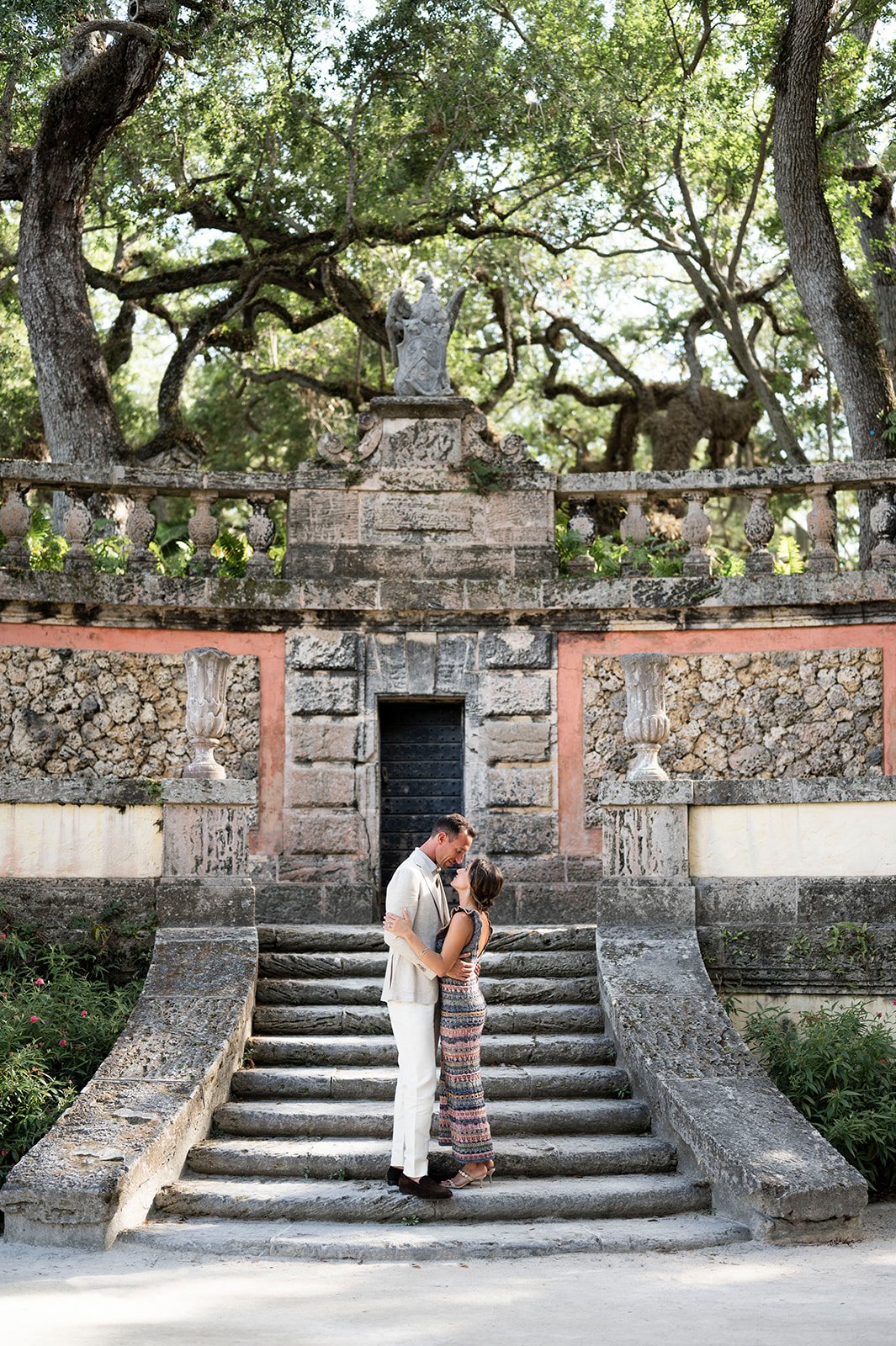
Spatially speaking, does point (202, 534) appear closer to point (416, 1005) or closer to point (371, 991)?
point (371, 991)

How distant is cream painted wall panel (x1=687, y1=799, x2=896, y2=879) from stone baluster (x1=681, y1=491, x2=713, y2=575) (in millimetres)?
2965

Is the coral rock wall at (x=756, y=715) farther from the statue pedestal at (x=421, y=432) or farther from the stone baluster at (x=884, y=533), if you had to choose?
the statue pedestal at (x=421, y=432)

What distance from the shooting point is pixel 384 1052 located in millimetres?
7742

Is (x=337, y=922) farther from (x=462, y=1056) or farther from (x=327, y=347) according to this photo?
(x=327, y=347)

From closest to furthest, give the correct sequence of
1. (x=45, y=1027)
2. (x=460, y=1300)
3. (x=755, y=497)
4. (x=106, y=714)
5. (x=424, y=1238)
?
(x=460, y=1300) < (x=424, y=1238) < (x=45, y=1027) < (x=106, y=714) < (x=755, y=497)

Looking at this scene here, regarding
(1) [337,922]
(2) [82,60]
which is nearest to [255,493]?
(1) [337,922]

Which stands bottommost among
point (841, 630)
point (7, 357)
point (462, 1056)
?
point (462, 1056)

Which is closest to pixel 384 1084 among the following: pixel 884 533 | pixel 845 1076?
pixel 845 1076

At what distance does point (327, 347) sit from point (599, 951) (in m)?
13.4

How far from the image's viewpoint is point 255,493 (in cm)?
1117

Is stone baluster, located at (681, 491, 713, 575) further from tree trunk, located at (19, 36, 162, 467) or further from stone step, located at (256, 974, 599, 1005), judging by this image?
tree trunk, located at (19, 36, 162, 467)

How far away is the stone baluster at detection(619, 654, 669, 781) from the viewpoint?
8.73m

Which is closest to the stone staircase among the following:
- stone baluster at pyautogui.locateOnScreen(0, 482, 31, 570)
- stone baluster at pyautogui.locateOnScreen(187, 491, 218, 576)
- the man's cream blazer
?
the man's cream blazer

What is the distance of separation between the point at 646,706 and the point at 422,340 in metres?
4.34
